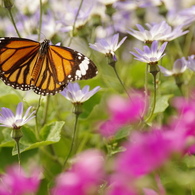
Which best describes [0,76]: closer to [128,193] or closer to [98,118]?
[98,118]

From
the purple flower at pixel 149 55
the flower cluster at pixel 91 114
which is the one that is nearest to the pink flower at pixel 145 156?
the flower cluster at pixel 91 114

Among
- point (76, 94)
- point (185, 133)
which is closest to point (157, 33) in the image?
point (76, 94)

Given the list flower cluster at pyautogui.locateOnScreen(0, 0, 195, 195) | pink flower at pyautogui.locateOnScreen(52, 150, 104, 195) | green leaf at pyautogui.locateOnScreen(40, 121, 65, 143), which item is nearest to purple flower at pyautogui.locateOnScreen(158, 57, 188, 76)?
flower cluster at pyautogui.locateOnScreen(0, 0, 195, 195)

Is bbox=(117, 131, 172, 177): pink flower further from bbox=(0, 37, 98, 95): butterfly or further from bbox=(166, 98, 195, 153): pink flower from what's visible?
bbox=(0, 37, 98, 95): butterfly

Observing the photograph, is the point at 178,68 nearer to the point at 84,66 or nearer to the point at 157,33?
the point at 157,33

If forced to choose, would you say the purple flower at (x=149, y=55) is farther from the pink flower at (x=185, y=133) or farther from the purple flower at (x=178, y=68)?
the pink flower at (x=185, y=133)
